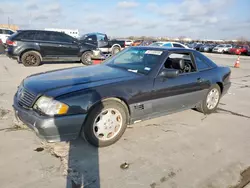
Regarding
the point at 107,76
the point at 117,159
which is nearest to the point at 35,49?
the point at 107,76

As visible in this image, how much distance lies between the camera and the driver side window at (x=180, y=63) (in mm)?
4031

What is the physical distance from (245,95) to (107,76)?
17.1 ft

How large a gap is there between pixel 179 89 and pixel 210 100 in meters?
1.26

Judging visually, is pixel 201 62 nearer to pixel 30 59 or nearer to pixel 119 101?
pixel 119 101

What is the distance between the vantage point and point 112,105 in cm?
302

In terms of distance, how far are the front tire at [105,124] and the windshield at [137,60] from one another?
824 mm

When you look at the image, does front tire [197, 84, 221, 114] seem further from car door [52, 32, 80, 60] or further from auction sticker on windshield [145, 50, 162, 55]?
car door [52, 32, 80, 60]

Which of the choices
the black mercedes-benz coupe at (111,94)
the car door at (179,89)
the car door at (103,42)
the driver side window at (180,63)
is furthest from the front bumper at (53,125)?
the car door at (103,42)

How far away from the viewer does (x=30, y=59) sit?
994 centimetres

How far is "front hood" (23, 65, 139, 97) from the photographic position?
9.20 feet

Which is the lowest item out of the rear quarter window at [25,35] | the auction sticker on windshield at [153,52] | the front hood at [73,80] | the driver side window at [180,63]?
the front hood at [73,80]

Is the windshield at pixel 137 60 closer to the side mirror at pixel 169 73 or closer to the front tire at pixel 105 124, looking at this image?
the side mirror at pixel 169 73

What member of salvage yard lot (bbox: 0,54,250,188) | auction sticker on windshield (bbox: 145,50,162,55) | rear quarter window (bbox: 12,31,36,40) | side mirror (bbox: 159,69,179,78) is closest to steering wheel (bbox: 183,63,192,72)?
auction sticker on windshield (bbox: 145,50,162,55)

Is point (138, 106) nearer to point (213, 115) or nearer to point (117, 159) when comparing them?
point (117, 159)
